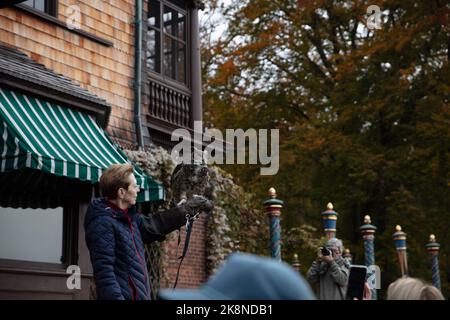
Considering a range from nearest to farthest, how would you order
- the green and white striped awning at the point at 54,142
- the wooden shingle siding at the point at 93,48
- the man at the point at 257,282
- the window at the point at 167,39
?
1. the man at the point at 257,282
2. the green and white striped awning at the point at 54,142
3. the wooden shingle siding at the point at 93,48
4. the window at the point at 167,39

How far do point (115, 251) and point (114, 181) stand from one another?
494 millimetres

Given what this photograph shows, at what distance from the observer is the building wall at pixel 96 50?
11969 millimetres

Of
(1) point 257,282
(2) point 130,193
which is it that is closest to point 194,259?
(2) point 130,193

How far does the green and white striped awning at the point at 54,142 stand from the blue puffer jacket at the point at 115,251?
11.3ft

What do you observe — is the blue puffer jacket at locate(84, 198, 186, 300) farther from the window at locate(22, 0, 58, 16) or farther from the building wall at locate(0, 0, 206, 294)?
the window at locate(22, 0, 58, 16)

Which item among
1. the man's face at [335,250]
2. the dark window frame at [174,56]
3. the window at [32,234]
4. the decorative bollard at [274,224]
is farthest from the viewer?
the dark window frame at [174,56]

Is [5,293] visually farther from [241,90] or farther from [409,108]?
[241,90]

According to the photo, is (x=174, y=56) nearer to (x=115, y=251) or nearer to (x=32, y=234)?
(x=32, y=234)

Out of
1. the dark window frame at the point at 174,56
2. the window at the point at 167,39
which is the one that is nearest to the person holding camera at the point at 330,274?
the dark window frame at the point at 174,56

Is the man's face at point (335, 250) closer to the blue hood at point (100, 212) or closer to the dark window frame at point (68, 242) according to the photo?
the dark window frame at point (68, 242)

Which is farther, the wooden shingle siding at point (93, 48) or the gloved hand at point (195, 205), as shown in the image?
the wooden shingle siding at point (93, 48)

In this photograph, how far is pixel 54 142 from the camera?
10281 millimetres

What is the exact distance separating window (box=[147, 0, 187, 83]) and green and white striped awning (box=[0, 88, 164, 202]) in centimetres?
409

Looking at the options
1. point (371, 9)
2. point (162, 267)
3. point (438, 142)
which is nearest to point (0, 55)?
point (162, 267)
